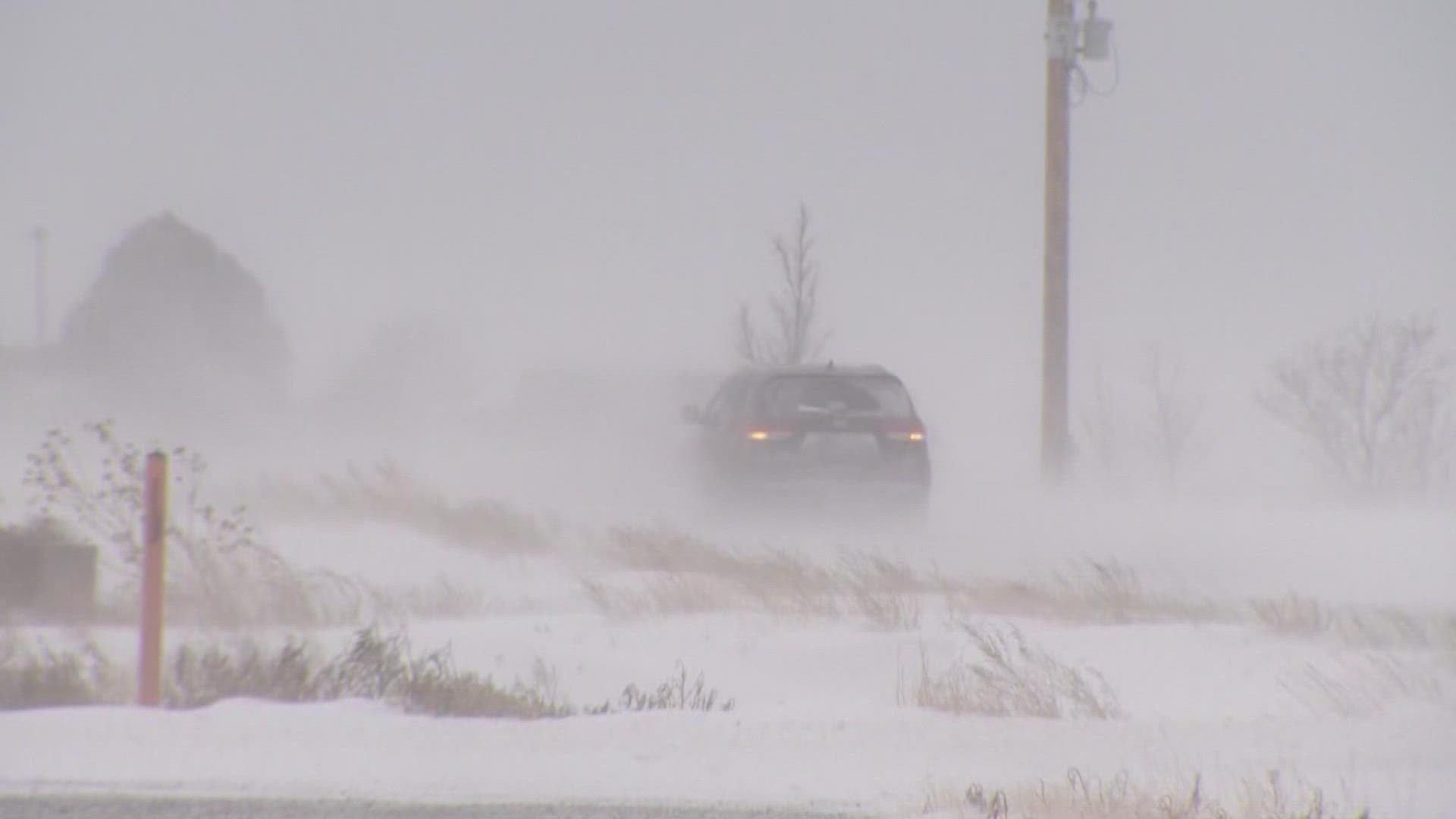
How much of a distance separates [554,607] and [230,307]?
2844 cm

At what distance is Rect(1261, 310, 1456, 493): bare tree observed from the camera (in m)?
26.8

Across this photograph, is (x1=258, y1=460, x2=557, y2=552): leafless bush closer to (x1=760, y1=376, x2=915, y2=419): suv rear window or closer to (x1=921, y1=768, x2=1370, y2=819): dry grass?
(x1=760, y1=376, x2=915, y2=419): suv rear window

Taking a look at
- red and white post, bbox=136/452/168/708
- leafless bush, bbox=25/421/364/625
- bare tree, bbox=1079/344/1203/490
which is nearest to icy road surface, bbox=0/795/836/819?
red and white post, bbox=136/452/168/708

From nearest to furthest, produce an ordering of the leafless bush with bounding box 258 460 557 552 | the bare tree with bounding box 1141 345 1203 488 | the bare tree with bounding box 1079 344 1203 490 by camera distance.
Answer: the leafless bush with bounding box 258 460 557 552
the bare tree with bounding box 1079 344 1203 490
the bare tree with bounding box 1141 345 1203 488

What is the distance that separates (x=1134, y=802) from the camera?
5508 millimetres

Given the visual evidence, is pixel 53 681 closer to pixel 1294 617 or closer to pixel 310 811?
pixel 310 811

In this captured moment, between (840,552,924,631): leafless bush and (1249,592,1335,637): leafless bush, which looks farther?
(840,552,924,631): leafless bush

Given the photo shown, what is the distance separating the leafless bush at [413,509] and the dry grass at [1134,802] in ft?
26.3

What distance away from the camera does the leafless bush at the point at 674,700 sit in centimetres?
707

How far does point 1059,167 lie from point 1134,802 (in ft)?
35.1

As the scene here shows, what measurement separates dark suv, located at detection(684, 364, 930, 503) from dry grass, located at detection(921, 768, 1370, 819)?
26.2 feet

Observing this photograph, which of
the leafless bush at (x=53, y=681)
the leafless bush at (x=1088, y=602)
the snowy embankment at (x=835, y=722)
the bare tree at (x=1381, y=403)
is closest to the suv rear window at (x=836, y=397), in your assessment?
the leafless bush at (x=1088, y=602)

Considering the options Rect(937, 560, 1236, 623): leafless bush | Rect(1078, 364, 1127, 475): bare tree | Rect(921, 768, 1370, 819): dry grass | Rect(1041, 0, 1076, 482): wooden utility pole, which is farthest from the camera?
Rect(1078, 364, 1127, 475): bare tree

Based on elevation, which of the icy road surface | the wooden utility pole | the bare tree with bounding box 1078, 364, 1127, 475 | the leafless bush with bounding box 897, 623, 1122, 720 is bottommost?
the icy road surface
